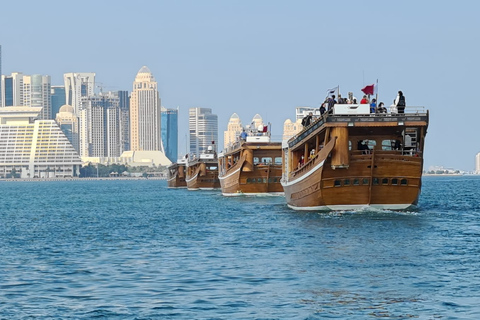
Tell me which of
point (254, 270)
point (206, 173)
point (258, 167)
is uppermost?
point (258, 167)

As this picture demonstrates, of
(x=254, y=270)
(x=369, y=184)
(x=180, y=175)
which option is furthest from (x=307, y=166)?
(x=180, y=175)

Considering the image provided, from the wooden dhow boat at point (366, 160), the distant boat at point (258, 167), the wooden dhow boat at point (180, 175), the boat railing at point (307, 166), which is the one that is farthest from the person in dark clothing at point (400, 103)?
the wooden dhow boat at point (180, 175)

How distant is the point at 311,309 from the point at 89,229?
2966 cm

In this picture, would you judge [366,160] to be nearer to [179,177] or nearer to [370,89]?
[370,89]

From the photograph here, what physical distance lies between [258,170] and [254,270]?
191ft

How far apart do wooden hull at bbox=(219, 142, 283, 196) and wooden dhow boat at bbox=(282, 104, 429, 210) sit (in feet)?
108

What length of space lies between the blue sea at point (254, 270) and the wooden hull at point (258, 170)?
115ft

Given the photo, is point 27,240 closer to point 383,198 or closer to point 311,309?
point 383,198

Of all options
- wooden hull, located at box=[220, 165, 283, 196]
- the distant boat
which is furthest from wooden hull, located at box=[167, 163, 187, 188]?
wooden hull, located at box=[220, 165, 283, 196]

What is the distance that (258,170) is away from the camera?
295 ft

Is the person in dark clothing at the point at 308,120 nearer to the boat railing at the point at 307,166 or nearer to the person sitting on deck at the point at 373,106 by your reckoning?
the boat railing at the point at 307,166

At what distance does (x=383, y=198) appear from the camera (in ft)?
172

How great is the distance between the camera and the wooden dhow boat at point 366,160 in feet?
168

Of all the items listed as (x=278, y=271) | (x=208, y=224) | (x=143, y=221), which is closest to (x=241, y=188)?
(x=143, y=221)
